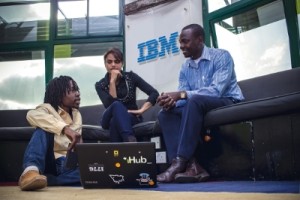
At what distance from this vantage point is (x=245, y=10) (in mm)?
3619

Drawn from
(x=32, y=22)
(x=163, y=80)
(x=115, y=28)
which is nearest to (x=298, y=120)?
(x=163, y=80)

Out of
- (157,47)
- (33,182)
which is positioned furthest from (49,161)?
(157,47)

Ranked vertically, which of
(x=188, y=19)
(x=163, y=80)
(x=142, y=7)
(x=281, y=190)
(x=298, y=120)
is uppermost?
(x=142, y=7)

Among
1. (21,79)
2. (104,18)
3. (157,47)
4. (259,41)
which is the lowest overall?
(21,79)

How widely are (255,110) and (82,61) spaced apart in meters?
3.12

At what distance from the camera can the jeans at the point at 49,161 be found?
2.08m

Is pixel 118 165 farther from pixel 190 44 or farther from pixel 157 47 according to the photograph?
pixel 157 47

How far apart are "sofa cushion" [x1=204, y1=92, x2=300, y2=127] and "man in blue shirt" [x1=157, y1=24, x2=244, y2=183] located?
84mm

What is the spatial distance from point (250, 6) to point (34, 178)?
2773mm

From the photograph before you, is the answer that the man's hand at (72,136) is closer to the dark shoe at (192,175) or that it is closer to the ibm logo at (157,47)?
the dark shoe at (192,175)

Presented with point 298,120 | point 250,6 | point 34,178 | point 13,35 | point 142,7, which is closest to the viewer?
point 34,178

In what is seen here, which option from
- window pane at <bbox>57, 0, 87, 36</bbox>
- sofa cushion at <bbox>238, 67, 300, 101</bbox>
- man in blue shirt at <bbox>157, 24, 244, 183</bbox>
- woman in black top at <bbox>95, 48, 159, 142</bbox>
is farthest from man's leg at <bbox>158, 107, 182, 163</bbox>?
window pane at <bbox>57, 0, 87, 36</bbox>

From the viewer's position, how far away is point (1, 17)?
4961mm

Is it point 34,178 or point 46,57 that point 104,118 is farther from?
point 46,57
